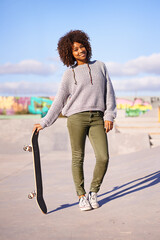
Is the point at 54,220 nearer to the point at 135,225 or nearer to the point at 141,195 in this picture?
the point at 135,225

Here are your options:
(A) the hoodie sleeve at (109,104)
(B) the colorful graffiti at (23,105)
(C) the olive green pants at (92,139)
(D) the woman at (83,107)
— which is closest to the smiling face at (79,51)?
(D) the woman at (83,107)

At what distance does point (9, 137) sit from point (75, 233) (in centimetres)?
884

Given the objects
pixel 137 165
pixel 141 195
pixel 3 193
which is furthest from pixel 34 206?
pixel 137 165

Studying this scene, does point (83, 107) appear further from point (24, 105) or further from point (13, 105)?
point (24, 105)

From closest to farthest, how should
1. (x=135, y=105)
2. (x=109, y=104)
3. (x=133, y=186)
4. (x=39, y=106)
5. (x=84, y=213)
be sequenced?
(x=84, y=213), (x=109, y=104), (x=133, y=186), (x=39, y=106), (x=135, y=105)

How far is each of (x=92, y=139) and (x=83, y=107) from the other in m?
0.36

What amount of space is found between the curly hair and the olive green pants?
66 centimetres

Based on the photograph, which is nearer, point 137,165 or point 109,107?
point 109,107

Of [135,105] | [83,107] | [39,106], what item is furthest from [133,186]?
[135,105]

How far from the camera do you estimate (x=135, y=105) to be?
42438mm

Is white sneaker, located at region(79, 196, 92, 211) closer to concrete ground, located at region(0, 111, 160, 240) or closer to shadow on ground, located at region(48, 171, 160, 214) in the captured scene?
concrete ground, located at region(0, 111, 160, 240)

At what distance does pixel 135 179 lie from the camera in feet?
16.0

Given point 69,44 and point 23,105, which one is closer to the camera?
point 69,44

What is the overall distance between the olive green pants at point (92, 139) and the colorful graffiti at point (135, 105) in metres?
38.0
